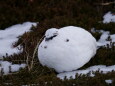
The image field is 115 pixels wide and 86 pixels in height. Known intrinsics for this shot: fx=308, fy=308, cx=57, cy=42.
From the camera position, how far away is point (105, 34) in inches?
337

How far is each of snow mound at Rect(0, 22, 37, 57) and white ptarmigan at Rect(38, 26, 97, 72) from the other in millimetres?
1567

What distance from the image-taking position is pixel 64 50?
6.52 meters

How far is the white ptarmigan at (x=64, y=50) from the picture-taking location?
6.53 metres

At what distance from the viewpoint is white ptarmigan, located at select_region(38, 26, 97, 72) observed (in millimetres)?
6531

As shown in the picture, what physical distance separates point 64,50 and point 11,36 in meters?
3.13

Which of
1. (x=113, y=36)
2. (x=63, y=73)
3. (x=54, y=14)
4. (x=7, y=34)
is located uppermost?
(x=54, y=14)

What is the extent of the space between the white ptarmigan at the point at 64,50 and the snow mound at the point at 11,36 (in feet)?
5.14

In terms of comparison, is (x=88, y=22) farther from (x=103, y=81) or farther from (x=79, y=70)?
(x=103, y=81)

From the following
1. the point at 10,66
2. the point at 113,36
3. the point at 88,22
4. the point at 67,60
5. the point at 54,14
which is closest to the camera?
the point at 67,60

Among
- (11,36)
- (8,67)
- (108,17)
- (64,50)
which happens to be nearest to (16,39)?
(11,36)

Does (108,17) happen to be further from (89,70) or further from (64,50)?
(64,50)

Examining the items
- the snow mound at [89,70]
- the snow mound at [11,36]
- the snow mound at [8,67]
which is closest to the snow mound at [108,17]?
the snow mound at [11,36]

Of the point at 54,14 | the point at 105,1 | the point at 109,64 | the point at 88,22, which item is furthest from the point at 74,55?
the point at 105,1

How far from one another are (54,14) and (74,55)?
12.3ft
